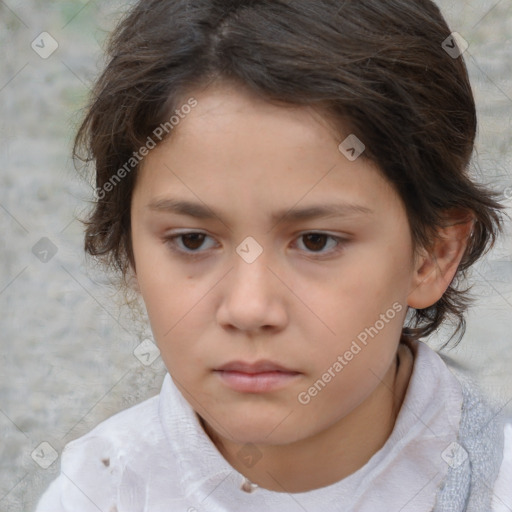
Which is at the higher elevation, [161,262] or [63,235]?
[161,262]

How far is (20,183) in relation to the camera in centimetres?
309

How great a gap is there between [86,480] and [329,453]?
42cm

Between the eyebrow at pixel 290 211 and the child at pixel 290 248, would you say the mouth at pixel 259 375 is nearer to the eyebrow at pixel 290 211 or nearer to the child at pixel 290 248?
the child at pixel 290 248

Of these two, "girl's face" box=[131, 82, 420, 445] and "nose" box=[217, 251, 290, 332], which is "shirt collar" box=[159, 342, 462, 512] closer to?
"girl's face" box=[131, 82, 420, 445]

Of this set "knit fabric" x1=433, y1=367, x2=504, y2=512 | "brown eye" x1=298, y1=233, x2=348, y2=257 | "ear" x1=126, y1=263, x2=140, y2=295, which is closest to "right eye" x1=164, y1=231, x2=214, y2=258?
"brown eye" x1=298, y1=233, x2=348, y2=257

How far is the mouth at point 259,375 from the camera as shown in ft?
5.04

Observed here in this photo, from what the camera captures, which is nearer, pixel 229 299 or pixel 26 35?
pixel 229 299

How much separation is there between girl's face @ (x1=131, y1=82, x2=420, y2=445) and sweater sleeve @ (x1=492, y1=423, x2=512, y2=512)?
322 mm

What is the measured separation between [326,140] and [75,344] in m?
1.55

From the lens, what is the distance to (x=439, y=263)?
1796mm

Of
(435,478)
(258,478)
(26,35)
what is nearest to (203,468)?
(258,478)

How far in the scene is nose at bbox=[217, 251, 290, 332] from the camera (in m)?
1.46

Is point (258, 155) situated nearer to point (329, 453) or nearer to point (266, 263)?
point (266, 263)

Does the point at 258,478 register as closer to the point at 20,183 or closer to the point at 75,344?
the point at 75,344
